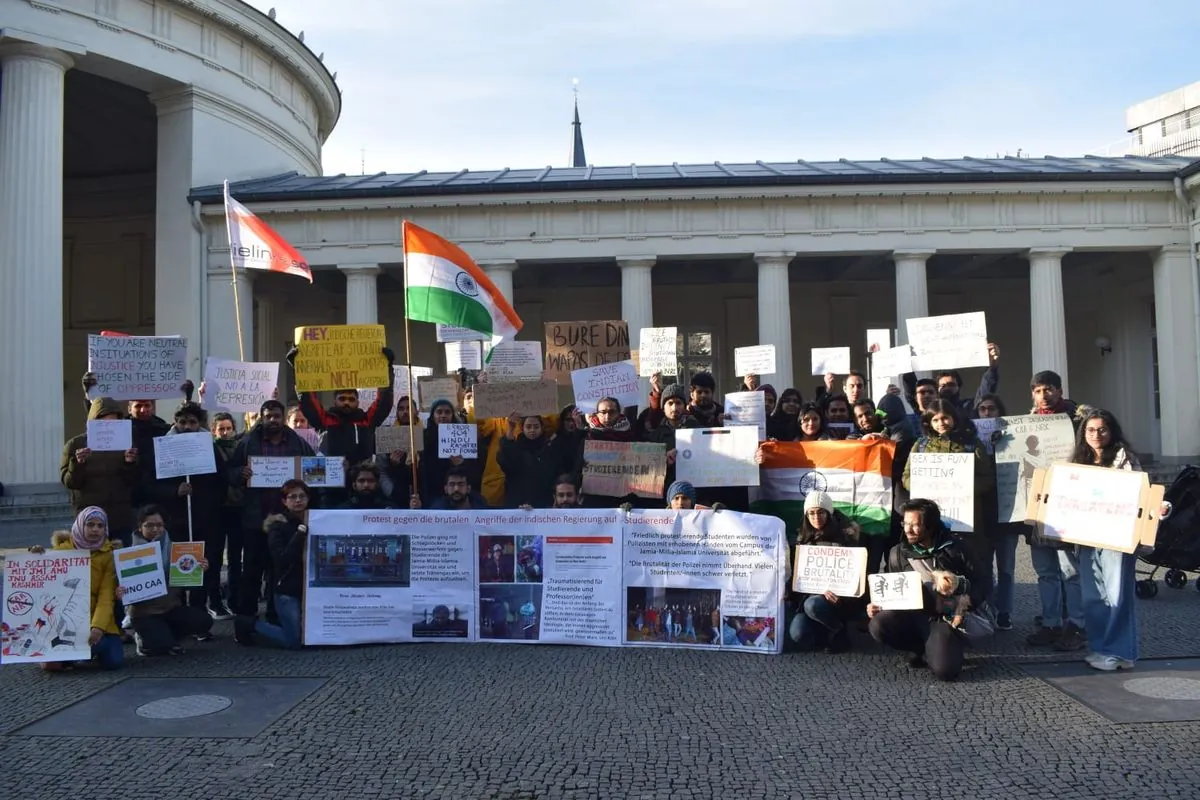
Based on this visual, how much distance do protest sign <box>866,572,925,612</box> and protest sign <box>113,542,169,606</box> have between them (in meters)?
5.25

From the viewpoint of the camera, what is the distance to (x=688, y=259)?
2080 cm

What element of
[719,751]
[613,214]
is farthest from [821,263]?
[719,751]

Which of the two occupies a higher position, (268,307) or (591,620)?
(268,307)

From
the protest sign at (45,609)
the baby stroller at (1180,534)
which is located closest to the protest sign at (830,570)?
the baby stroller at (1180,534)

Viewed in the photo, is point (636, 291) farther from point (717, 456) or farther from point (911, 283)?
point (717, 456)

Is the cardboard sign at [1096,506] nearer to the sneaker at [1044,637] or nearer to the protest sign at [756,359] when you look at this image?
the sneaker at [1044,637]

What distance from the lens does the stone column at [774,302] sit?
20078mm

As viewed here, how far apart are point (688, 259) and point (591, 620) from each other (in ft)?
48.4

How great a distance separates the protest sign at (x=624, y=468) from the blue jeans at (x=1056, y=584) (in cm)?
294

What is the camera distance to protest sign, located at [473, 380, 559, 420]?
9.02 metres

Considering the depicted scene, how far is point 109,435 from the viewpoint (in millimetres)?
7680

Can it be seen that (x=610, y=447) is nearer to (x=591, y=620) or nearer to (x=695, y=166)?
(x=591, y=620)

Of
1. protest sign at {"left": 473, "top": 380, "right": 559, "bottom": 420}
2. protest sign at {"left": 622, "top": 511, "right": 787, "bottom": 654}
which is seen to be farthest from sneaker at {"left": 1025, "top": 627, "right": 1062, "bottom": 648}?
protest sign at {"left": 473, "top": 380, "right": 559, "bottom": 420}

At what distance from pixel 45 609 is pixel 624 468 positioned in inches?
175
